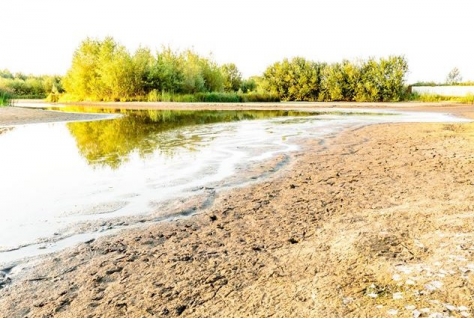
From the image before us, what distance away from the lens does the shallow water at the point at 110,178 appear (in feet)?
13.6

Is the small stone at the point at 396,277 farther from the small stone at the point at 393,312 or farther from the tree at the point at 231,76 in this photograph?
the tree at the point at 231,76

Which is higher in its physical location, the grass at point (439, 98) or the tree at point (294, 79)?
the tree at point (294, 79)

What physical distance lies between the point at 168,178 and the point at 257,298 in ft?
12.8

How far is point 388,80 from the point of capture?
111 feet

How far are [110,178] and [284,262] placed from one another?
3876 mm

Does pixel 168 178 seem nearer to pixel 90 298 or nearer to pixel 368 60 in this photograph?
pixel 90 298

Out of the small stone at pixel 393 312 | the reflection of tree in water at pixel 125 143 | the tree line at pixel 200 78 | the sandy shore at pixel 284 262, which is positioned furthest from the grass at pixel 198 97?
the small stone at pixel 393 312

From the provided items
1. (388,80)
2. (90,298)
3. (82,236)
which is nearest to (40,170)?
(82,236)

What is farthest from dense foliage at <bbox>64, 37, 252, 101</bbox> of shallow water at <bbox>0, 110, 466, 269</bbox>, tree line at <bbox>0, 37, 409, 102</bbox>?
shallow water at <bbox>0, 110, 466, 269</bbox>

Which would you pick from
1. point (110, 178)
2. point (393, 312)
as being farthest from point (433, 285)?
point (110, 178)

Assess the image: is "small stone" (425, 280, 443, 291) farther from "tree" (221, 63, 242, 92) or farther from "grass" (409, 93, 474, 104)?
"tree" (221, 63, 242, 92)

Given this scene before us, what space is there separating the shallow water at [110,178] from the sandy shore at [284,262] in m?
0.46

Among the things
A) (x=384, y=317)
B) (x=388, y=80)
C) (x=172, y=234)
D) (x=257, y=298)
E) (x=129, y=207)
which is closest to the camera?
(x=384, y=317)

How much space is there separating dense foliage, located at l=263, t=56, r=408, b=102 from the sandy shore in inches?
1214
